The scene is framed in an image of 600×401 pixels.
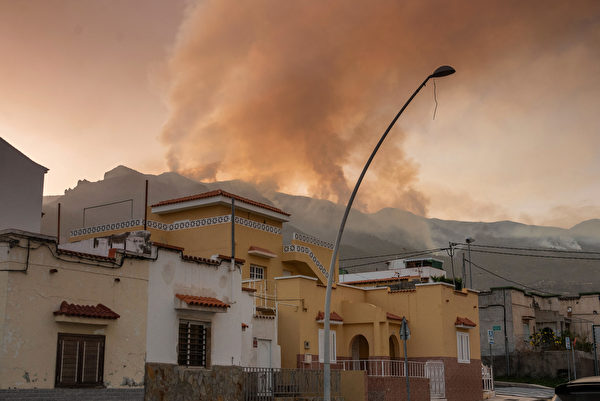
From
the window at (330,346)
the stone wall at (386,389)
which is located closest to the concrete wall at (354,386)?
the stone wall at (386,389)

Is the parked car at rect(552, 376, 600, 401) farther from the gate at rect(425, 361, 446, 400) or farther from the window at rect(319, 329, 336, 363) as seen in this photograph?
the gate at rect(425, 361, 446, 400)

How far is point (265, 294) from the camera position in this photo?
3114 cm

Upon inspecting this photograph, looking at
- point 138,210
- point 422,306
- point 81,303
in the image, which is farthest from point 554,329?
point 138,210

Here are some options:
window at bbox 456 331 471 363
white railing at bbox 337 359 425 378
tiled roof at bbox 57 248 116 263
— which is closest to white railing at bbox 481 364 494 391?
window at bbox 456 331 471 363

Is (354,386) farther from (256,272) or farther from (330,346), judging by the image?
(256,272)

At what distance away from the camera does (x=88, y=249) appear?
23.1 meters

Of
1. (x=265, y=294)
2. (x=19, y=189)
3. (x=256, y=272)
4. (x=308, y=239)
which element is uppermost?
(x=19, y=189)

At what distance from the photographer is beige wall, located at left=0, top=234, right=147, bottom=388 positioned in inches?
662

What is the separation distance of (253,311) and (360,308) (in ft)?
25.2

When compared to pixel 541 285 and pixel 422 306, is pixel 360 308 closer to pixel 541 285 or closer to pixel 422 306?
pixel 422 306

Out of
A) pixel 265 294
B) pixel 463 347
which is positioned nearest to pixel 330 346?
pixel 265 294

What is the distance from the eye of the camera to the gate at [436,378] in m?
33.5

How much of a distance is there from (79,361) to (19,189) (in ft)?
59.3

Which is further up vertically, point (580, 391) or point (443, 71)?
point (443, 71)
